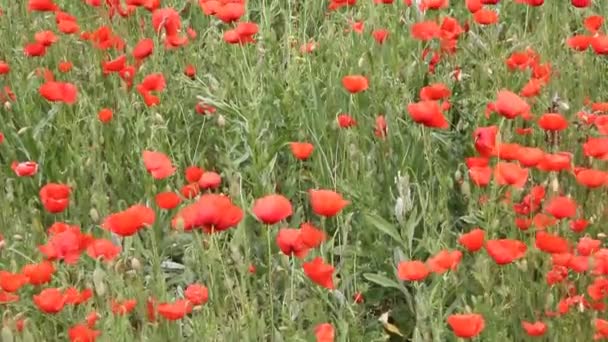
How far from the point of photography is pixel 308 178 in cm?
287

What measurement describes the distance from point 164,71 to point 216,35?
1.27 feet

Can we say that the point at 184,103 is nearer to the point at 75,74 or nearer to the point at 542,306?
the point at 75,74

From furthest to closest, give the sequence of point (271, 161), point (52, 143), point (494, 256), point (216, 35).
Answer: point (216, 35) → point (52, 143) → point (271, 161) → point (494, 256)

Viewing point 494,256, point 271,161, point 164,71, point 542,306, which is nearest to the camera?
point 494,256

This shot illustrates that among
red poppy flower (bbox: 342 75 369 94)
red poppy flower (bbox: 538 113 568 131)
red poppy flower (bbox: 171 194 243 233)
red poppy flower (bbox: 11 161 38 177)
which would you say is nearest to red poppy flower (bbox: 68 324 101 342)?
red poppy flower (bbox: 171 194 243 233)

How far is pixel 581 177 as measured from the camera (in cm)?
225

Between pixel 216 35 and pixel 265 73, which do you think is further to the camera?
pixel 216 35

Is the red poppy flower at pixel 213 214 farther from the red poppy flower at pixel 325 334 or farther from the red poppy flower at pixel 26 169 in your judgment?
the red poppy flower at pixel 26 169

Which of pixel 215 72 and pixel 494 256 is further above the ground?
pixel 494 256

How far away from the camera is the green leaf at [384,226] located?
7.95 ft

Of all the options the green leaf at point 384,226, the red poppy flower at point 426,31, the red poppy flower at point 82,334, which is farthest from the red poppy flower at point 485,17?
the red poppy flower at point 82,334

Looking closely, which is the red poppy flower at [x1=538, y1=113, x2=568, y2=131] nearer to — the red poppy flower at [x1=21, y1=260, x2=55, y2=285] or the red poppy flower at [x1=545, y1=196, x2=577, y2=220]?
the red poppy flower at [x1=545, y1=196, x2=577, y2=220]

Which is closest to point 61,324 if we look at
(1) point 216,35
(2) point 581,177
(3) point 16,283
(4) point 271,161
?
(3) point 16,283

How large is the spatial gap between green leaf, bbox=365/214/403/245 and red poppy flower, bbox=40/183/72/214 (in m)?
0.66
